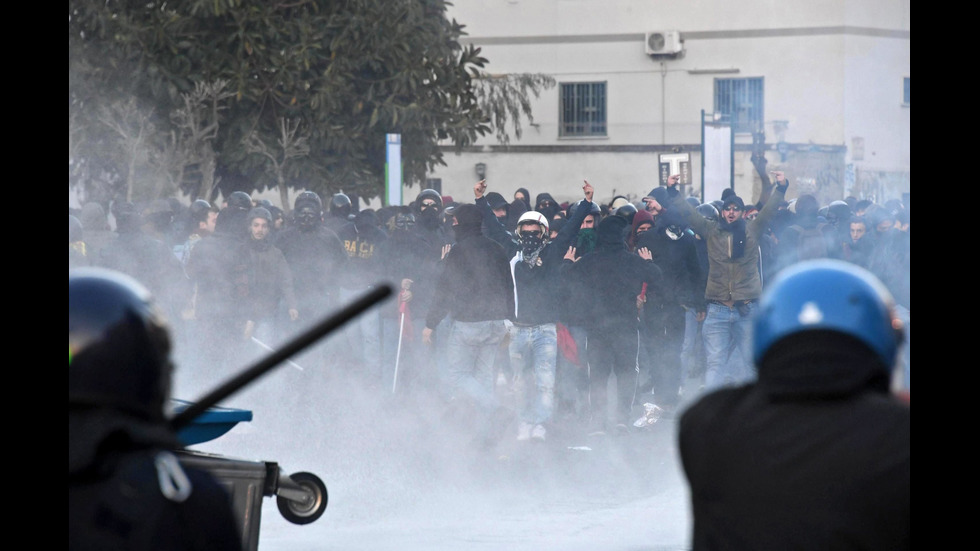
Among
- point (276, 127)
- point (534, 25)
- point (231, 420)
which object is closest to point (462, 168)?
point (534, 25)

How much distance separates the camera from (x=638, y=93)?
3794 cm

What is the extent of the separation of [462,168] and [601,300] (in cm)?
2752

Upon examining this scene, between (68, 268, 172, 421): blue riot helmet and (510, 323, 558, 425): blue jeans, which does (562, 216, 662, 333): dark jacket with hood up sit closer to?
(510, 323, 558, 425): blue jeans

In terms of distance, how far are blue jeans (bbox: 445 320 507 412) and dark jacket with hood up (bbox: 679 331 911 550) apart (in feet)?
23.6

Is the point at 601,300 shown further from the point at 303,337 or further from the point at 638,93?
the point at 638,93

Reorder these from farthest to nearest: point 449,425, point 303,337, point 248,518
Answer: point 449,425 → point 248,518 → point 303,337

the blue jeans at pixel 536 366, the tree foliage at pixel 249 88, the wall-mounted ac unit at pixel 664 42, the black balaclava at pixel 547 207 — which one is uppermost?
the wall-mounted ac unit at pixel 664 42

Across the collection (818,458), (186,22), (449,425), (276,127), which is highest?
(186,22)

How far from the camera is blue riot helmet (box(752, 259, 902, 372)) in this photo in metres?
2.30

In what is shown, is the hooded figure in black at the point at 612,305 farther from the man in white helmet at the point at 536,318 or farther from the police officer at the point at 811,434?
the police officer at the point at 811,434

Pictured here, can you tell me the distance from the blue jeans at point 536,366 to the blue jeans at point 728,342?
1474 millimetres

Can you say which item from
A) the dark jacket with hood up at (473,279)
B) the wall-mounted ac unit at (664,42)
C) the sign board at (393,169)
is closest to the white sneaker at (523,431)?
the dark jacket with hood up at (473,279)

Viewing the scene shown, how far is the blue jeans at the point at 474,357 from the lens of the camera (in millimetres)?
9594
